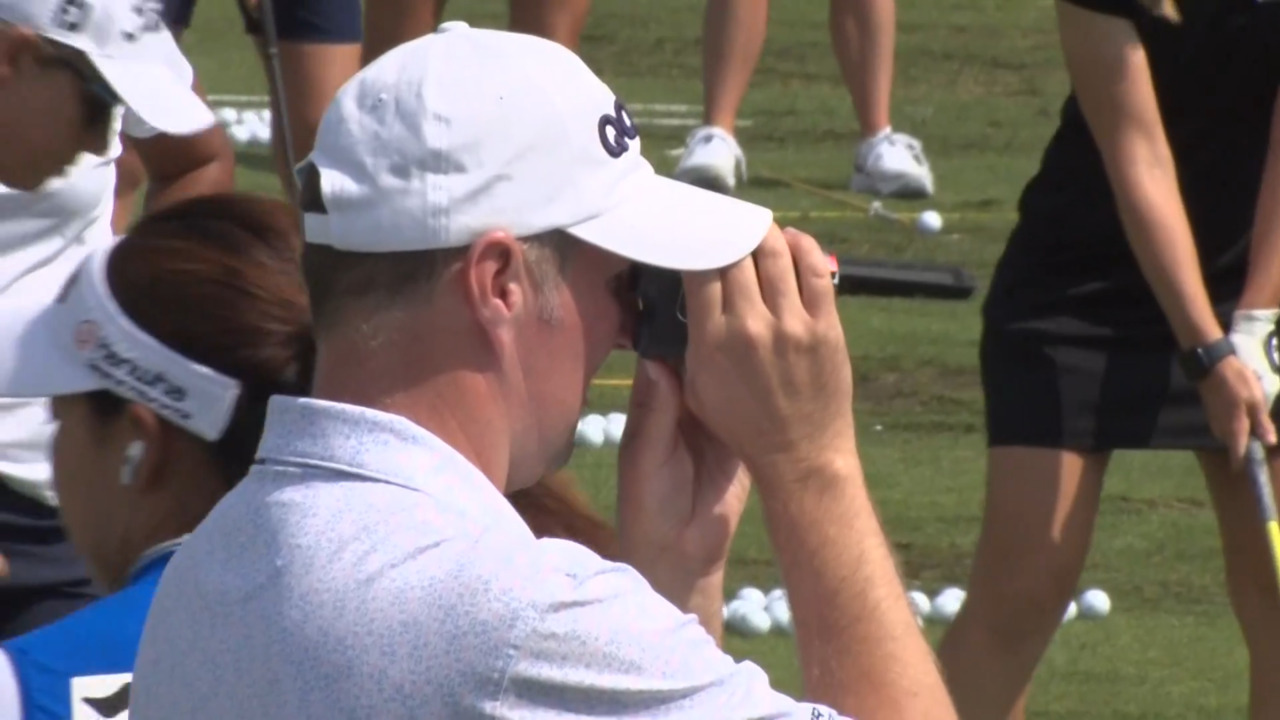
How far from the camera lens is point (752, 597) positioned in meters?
5.80

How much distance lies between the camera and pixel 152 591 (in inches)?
103

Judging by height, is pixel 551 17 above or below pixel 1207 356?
below

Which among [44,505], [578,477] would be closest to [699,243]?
[44,505]

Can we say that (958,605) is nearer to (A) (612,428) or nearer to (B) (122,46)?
(A) (612,428)

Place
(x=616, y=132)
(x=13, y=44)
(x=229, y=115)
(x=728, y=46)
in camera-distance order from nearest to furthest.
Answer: (x=616, y=132)
(x=13, y=44)
(x=728, y=46)
(x=229, y=115)

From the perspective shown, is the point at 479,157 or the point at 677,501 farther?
the point at 677,501

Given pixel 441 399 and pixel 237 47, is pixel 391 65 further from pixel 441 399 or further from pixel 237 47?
pixel 237 47

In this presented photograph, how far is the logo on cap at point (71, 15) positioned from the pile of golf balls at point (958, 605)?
291 centimetres

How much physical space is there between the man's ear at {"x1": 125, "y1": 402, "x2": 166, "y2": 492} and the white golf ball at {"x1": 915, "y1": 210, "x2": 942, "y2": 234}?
6679 mm

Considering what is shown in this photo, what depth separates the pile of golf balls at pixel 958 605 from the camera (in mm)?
5895

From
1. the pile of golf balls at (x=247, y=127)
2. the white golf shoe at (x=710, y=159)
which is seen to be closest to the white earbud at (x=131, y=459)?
the white golf shoe at (x=710, y=159)

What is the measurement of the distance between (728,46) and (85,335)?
20.4 ft

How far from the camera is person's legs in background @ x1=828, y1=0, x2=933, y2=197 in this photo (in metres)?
9.28

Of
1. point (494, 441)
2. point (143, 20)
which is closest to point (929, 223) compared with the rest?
point (143, 20)
